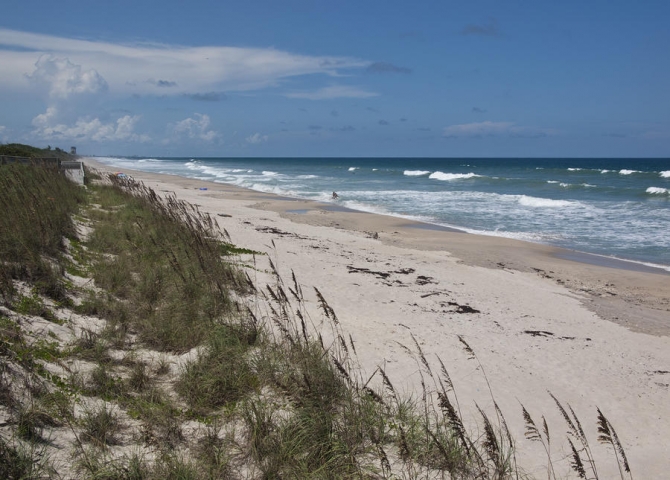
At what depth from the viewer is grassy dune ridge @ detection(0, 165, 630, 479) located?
10.4 ft

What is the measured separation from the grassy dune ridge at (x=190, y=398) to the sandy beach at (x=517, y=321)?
55cm

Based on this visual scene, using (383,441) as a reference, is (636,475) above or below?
below

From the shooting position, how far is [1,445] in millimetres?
2854

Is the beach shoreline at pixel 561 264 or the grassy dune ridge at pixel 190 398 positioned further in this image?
the beach shoreline at pixel 561 264

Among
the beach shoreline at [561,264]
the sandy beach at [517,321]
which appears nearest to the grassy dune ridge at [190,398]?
the sandy beach at [517,321]

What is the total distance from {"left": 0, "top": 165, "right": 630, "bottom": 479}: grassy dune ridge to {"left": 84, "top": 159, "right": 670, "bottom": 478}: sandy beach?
546 millimetres

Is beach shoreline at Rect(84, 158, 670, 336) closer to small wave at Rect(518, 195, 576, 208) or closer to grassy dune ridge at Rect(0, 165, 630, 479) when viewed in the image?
grassy dune ridge at Rect(0, 165, 630, 479)

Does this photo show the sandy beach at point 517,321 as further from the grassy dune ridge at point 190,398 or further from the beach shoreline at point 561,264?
the grassy dune ridge at point 190,398

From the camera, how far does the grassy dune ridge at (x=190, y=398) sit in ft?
10.4

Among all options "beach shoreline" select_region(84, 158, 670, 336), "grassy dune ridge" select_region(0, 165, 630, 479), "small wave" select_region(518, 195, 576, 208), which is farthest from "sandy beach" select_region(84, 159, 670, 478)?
"small wave" select_region(518, 195, 576, 208)

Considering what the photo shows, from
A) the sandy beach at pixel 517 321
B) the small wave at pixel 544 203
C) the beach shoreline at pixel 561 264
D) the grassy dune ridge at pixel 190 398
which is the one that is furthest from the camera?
the small wave at pixel 544 203

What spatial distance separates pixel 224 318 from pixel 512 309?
552 cm

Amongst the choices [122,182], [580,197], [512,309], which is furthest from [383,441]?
[580,197]

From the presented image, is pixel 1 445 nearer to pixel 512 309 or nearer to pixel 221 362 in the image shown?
pixel 221 362
